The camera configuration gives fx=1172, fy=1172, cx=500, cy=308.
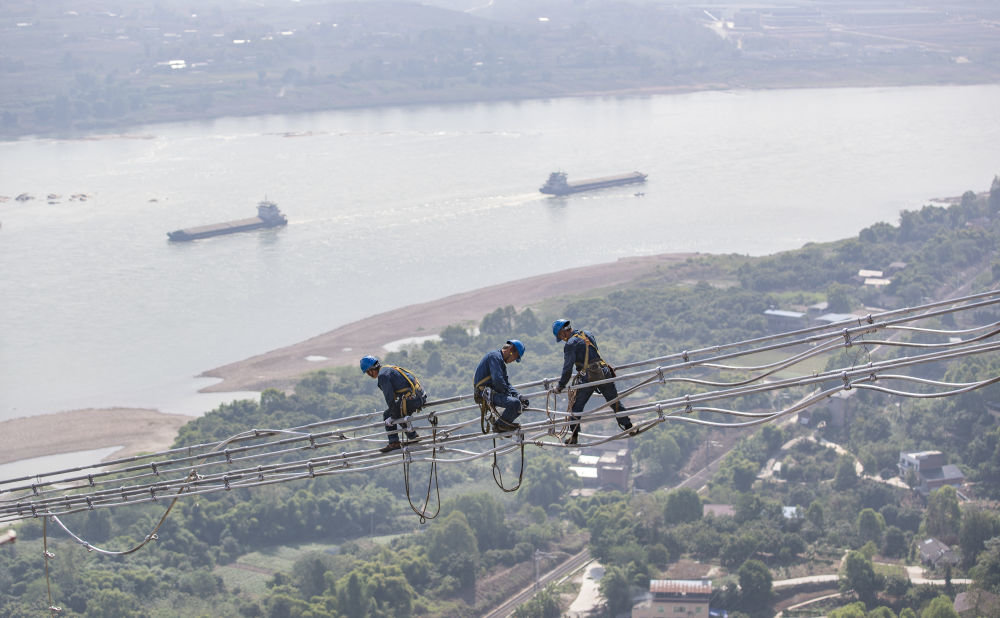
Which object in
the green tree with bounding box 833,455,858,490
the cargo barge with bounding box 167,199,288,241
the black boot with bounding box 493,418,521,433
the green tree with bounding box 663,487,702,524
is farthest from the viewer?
the cargo barge with bounding box 167,199,288,241

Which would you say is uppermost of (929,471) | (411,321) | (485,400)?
(485,400)

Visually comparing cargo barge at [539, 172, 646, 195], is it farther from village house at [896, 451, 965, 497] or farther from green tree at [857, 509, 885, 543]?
green tree at [857, 509, 885, 543]

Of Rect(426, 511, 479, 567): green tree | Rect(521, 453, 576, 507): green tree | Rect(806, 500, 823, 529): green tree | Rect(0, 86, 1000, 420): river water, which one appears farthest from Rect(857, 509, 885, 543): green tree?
Rect(0, 86, 1000, 420): river water

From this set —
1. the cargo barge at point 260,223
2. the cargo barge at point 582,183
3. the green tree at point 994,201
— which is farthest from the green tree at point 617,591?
the cargo barge at point 582,183

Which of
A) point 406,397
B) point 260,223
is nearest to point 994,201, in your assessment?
point 260,223

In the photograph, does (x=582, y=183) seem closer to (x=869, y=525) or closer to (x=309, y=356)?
(x=309, y=356)

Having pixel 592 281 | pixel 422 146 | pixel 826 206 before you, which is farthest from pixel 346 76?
pixel 592 281
